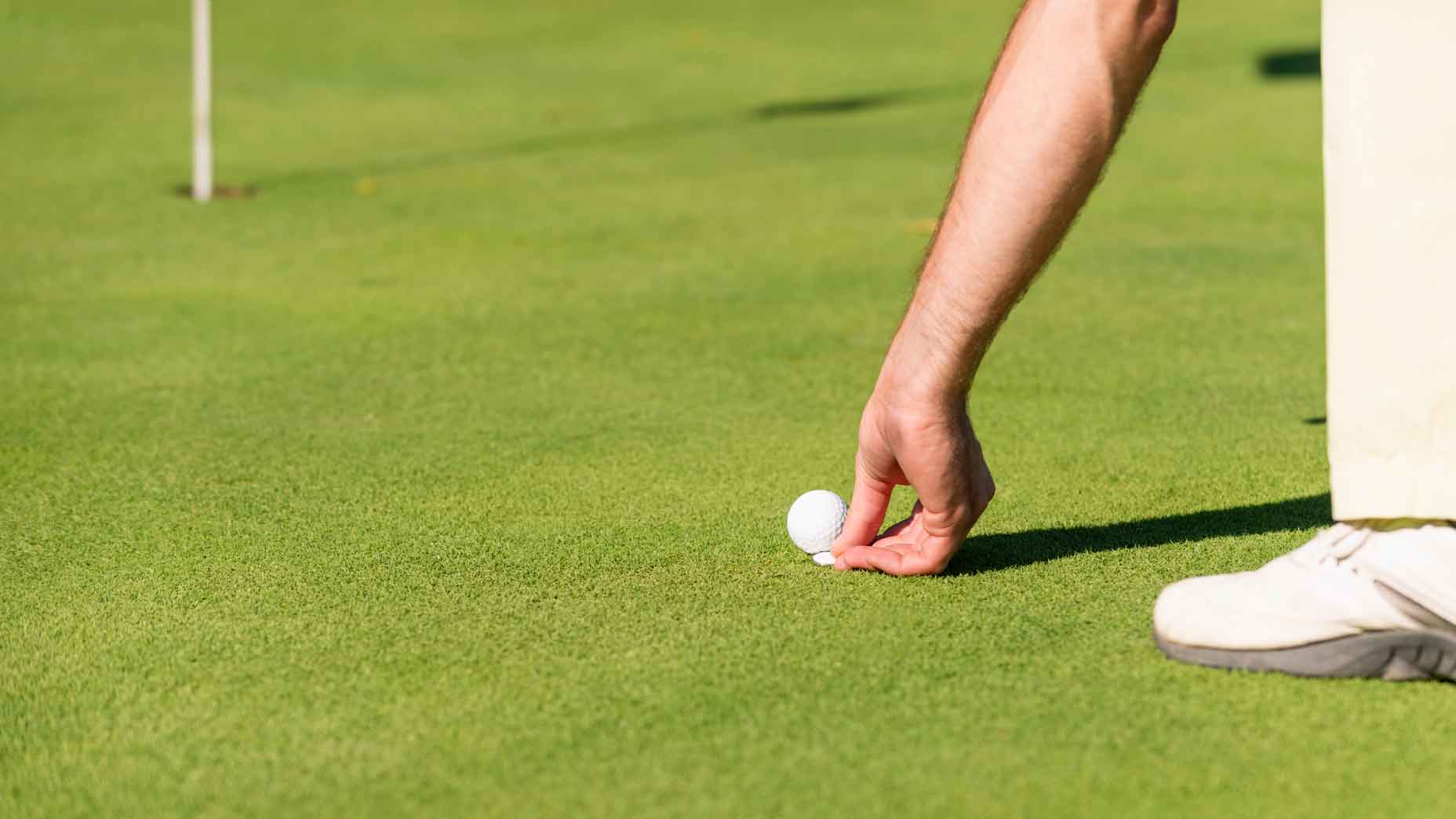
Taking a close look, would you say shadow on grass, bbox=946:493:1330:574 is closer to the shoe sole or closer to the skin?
the skin

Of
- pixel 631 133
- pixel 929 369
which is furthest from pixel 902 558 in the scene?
pixel 631 133

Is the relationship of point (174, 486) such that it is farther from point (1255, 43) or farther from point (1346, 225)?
point (1255, 43)

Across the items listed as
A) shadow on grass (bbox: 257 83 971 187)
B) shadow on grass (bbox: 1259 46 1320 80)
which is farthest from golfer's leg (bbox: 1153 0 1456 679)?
shadow on grass (bbox: 1259 46 1320 80)

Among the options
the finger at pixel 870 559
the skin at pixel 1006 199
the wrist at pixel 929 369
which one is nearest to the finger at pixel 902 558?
the finger at pixel 870 559

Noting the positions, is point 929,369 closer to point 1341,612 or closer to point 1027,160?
point 1027,160

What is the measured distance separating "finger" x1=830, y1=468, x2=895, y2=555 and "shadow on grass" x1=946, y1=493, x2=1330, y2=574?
14 cm

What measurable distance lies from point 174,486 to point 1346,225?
208 cm

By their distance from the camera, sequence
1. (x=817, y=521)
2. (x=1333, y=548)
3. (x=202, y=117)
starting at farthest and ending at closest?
(x=202, y=117) < (x=817, y=521) < (x=1333, y=548)

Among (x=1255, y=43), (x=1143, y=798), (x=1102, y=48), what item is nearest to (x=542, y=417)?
(x=1102, y=48)

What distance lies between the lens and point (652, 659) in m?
2.22

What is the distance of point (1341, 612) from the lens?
2.10 meters

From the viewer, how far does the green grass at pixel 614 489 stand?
193 cm

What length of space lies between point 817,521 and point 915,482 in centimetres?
34

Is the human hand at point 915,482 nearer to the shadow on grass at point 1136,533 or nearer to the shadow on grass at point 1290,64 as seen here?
the shadow on grass at point 1136,533
